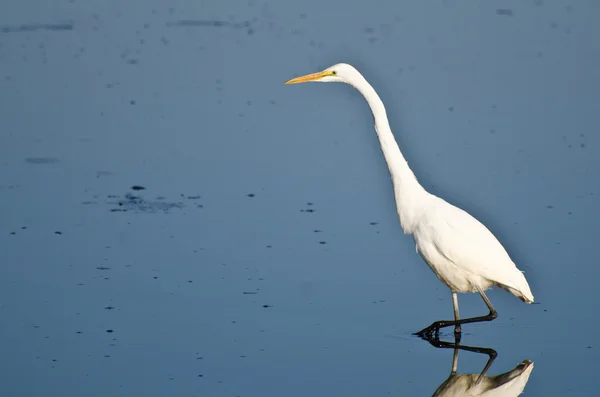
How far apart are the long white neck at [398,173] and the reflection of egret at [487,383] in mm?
978

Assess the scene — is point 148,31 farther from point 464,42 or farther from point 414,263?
point 414,263

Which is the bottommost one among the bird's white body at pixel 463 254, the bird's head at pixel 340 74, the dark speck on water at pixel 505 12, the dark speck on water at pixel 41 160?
the dark speck on water at pixel 41 160

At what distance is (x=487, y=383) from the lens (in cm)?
537

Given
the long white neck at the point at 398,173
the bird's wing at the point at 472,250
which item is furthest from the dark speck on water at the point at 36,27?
the bird's wing at the point at 472,250

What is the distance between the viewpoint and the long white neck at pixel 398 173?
20.0 ft

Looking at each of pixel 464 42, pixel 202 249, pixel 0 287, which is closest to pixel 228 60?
pixel 464 42

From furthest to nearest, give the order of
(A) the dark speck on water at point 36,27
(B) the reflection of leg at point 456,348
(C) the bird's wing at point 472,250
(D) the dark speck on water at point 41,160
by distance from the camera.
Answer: (A) the dark speck on water at point 36,27, (D) the dark speck on water at point 41,160, (C) the bird's wing at point 472,250, (B) the reflection of leg at point 456,348

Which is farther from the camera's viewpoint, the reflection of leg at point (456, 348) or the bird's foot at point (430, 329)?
the bird's foot at point (430, 329)

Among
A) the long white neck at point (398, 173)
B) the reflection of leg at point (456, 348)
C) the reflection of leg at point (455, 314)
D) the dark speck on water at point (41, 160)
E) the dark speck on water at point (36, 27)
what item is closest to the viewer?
the reflection of leg at point (456, 348)

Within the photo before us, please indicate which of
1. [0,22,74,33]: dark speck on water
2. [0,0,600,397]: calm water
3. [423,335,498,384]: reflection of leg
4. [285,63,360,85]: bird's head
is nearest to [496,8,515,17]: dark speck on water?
[0,0,600,397]: calm water

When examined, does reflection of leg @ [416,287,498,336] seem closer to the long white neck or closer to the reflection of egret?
the reflection of egret

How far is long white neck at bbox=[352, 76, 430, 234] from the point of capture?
20.0 ft

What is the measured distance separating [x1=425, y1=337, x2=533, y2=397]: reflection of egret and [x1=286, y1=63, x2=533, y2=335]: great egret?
473 mm

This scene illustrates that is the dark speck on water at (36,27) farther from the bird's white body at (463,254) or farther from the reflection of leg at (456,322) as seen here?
the reflection of leg at (456,322)
